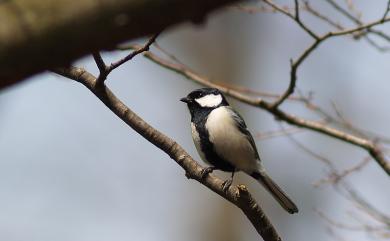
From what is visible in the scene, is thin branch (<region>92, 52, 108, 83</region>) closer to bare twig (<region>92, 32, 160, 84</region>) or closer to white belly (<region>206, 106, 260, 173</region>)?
bare twig (<region>92, 32, 160, 84</region>)

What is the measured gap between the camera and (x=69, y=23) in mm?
898

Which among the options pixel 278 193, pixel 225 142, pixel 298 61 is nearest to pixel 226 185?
pixel 298 61

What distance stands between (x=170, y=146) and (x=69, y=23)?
2073 mm

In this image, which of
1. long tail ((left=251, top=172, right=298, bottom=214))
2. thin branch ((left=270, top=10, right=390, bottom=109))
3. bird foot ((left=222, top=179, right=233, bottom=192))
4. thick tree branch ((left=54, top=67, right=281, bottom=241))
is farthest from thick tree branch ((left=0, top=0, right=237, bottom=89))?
long tail ((left=251, top=172, right=298, bottom=214))

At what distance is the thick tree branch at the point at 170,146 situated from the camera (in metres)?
2.76

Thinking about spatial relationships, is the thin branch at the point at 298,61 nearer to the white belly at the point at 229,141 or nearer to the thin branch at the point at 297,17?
the thin branch at the point at 297,17

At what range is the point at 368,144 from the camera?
2746 millimetres

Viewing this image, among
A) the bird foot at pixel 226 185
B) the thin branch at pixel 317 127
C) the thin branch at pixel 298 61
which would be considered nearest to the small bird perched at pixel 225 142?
the thin branch at pixel 317 127

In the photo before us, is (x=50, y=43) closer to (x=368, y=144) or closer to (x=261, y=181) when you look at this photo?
(x=368, y=144)

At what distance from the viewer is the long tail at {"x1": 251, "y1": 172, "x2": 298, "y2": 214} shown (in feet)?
14.0

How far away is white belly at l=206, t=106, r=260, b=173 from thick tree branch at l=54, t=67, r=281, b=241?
108cm

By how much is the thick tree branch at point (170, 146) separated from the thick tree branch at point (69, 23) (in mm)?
1763

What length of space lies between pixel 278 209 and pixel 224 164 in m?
4.18

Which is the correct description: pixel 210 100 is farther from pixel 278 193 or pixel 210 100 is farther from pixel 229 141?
pixel 278 193
